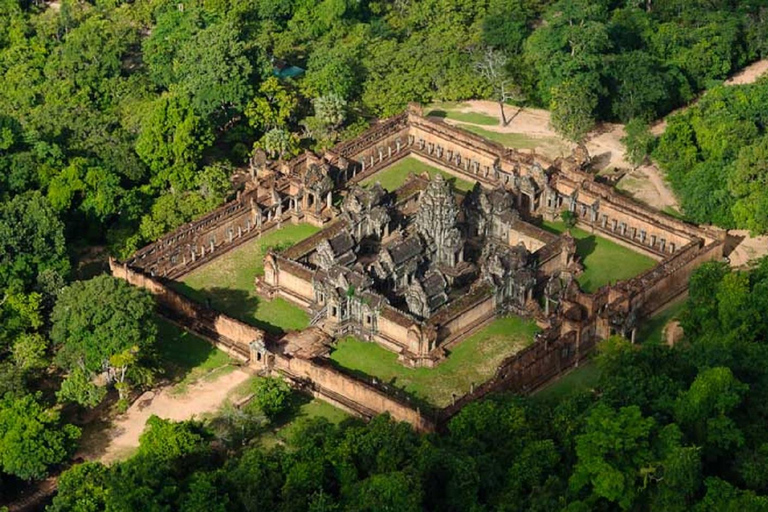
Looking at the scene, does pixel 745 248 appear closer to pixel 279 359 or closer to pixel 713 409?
pixel 713 409

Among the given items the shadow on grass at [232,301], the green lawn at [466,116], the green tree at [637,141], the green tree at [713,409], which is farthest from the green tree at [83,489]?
the green lawn at [466,116]

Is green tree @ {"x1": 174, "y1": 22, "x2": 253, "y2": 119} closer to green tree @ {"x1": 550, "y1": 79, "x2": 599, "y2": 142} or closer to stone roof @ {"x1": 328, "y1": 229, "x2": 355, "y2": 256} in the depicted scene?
stone roof @ {"x1": 328, "y1": 229, "x2": 355, "y2": 256}

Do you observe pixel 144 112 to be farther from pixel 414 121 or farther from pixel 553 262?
pixel 553 262

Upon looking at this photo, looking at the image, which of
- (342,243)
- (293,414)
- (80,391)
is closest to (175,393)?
(80,391)

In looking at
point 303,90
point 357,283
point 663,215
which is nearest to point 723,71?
point 663,215

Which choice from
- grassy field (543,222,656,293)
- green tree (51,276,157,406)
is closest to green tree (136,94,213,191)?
green tree (51,276,157,406)

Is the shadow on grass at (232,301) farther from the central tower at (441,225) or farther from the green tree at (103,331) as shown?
the central tower at (441,225)
